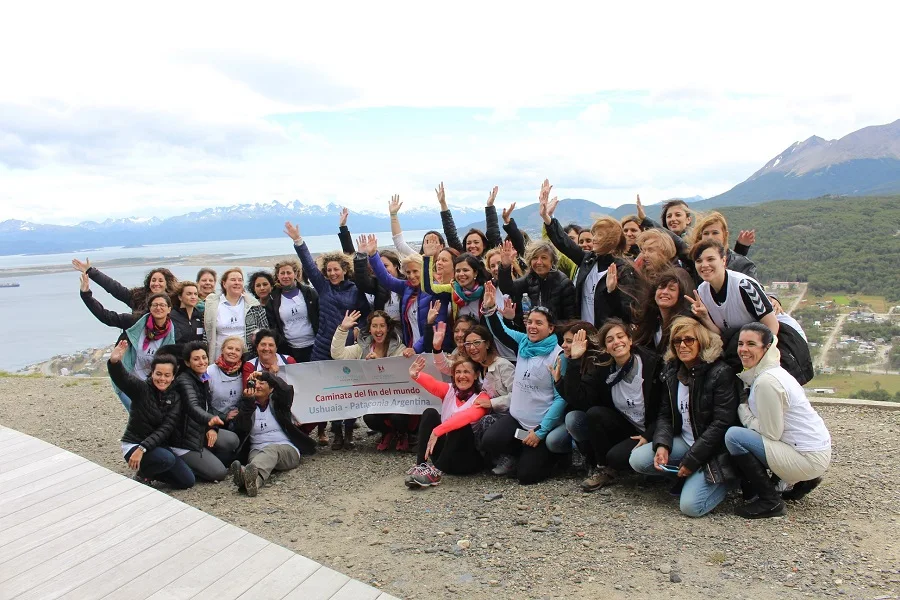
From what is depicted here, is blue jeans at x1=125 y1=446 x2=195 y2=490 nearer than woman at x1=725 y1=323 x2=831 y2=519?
No

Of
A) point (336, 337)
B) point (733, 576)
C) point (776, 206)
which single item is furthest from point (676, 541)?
point (776, 206)

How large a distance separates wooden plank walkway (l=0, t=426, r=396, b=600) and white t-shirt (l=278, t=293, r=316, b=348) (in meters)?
3.70

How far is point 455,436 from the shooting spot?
25.0 ft

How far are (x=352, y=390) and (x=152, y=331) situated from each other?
2717mm

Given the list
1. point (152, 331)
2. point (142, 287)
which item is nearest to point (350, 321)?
point (152, 331)

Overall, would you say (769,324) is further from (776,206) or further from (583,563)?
(776,206)

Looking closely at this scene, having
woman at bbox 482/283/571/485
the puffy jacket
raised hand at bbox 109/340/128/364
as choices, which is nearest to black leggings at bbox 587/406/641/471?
woman at bbox 482/283/571/485

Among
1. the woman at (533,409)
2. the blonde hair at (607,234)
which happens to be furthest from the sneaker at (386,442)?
the blonde hair at (607,234)

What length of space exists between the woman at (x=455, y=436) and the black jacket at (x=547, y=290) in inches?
43.1

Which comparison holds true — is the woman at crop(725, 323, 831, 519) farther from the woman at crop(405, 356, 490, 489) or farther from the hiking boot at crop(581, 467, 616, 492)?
the woman at crop(405, 356, 490, 489)

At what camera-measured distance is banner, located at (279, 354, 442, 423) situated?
8.80 m

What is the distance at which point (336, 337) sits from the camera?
8852 mm

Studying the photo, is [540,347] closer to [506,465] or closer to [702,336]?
[506,465]

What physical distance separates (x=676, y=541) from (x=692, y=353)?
67.9 inches
